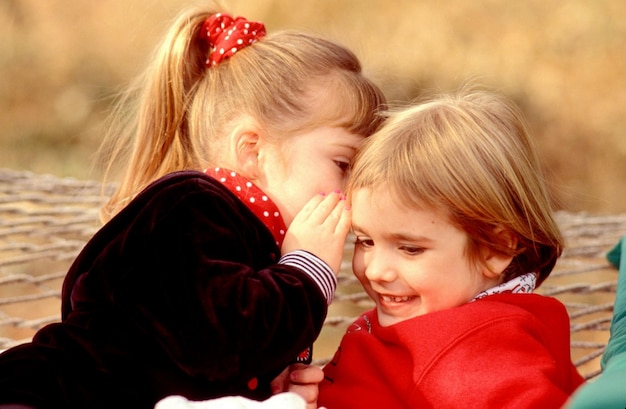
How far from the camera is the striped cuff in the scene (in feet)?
5.71

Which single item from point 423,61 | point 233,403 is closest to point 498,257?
point 233,403

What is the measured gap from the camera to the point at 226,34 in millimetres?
2162

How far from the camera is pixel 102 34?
831 cm

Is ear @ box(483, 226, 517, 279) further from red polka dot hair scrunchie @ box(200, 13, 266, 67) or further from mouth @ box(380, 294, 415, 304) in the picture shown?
red polka dot hair scrunchie @ box(200, 13, 266, 67)

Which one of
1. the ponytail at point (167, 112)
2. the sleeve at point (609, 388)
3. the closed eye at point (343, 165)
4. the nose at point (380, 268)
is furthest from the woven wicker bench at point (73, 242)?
the nose at point (380, 268)

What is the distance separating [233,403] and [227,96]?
0.79 metres

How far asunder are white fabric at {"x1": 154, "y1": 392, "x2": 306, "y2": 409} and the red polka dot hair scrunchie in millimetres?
890

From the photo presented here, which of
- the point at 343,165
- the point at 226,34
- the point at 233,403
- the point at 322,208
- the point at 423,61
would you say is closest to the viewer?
the point at 233,403

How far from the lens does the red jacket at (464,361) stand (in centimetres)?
158

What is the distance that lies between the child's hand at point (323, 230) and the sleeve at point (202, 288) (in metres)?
0.09

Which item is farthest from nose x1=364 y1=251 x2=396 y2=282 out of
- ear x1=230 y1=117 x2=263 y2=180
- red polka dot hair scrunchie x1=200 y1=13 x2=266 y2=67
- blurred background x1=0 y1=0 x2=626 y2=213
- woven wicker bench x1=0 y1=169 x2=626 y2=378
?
blurred background x1=0 y1=0 x2=626 y2=213

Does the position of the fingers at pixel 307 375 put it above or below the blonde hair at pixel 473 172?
below

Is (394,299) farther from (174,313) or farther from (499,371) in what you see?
(174,313)

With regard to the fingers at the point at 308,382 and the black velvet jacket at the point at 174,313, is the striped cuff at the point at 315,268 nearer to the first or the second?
the black velvet jacket at the point at 174,313
